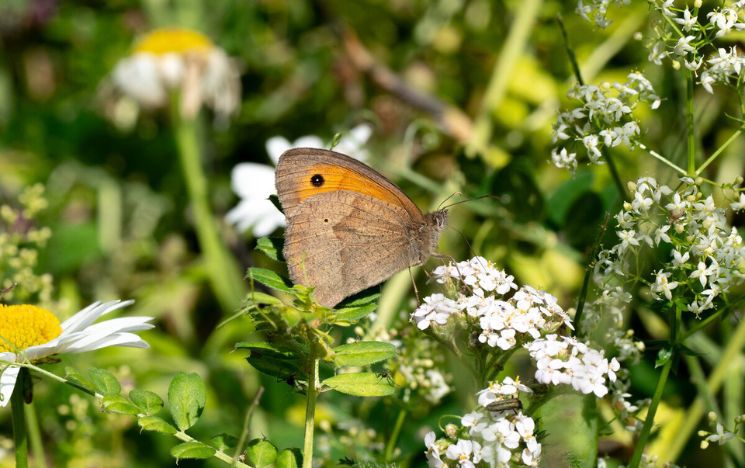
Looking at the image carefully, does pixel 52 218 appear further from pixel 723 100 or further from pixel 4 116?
pixel 723 100

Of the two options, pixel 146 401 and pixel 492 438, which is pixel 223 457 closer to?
pixel 146 401

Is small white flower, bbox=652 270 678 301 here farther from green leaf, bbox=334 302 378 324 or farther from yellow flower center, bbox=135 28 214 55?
yellow flower center, bbox=135 28 214 55

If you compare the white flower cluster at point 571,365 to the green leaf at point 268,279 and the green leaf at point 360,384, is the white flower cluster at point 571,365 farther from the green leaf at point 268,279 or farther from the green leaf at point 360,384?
the green leaf at point 268,279

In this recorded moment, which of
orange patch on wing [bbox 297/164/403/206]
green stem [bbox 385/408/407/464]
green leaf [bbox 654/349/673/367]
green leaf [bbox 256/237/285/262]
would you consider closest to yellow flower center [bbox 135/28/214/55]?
orange patch on wing [bbox 297/164/403/206]

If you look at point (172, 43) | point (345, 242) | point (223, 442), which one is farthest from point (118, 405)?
point (172, 43)

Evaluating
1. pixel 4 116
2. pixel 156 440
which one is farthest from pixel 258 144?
pixel 156 440

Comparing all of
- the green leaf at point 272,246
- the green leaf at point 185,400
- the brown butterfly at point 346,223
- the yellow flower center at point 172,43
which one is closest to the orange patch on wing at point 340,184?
the brown butterfly at point 346,223
